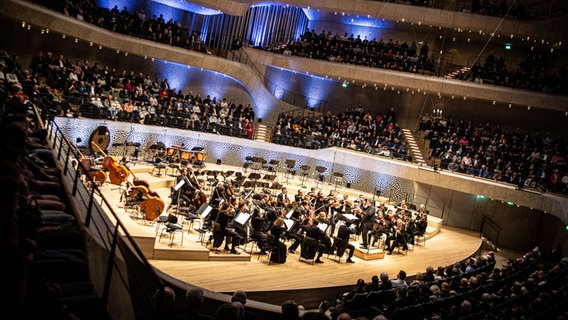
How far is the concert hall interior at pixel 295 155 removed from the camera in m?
9.48

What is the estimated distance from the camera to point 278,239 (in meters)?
14.1

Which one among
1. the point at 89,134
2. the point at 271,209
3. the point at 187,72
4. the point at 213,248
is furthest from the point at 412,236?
the point at 187,72

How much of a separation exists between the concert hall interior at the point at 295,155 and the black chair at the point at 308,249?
13 cm

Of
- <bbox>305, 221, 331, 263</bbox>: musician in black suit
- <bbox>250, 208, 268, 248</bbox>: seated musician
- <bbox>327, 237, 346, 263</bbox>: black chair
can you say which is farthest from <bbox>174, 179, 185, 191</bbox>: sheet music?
<bbox>327, 237, 346, 263</bbox>: black chair

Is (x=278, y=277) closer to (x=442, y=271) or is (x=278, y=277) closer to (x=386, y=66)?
(x=442, y=271)

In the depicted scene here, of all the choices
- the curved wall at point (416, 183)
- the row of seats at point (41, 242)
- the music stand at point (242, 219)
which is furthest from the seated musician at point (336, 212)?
the row of seats at point (41, 242)

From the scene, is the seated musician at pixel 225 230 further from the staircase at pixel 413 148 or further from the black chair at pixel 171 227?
the staircase at pixel 413 148

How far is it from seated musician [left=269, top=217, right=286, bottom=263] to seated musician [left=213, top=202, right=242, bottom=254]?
2.97ft

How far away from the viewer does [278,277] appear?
13000 mm

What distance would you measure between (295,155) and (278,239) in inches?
556

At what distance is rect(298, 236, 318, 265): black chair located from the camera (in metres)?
14.7

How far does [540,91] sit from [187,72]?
18752mm

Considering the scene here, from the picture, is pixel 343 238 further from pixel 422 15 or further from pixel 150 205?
pixel 422 15

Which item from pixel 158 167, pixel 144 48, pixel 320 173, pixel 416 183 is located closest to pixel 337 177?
pixel 320 173
